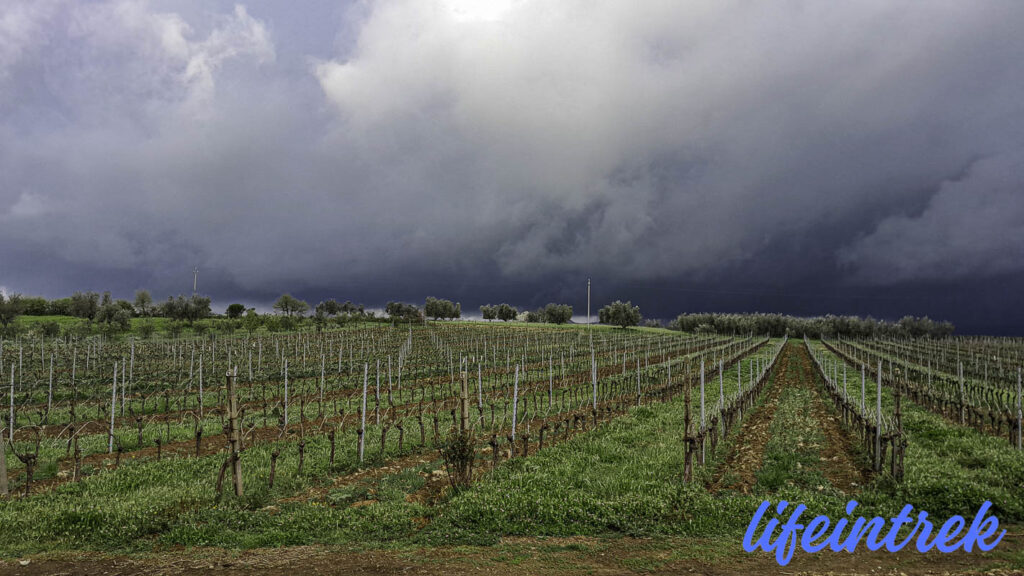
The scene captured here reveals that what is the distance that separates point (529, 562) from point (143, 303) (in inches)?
5013

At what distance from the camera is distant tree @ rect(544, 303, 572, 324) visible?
5546 inches

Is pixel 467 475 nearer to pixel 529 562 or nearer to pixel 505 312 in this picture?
pixel 529 562

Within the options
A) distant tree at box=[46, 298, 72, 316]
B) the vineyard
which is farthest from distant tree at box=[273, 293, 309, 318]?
the vineyard

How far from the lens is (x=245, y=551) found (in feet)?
26.2

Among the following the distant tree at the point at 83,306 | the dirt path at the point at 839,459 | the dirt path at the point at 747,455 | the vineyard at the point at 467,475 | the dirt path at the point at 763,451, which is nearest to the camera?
the vineyard at the point at 467,475

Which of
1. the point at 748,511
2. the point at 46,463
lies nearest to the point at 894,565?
the point at 748,511

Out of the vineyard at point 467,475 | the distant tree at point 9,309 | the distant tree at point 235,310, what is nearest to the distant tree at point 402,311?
the distant tree at point 235,310

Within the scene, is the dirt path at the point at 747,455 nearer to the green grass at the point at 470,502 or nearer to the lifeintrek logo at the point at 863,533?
the green grass at the point at 470,502

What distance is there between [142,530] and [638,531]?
9.27 m

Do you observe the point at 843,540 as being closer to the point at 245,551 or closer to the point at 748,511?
the point at 748,511

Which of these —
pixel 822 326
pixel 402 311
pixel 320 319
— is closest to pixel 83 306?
pixel 320 319

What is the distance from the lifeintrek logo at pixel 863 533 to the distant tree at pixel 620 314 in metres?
115

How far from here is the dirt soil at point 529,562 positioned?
289 inches

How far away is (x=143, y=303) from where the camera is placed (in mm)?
104250
